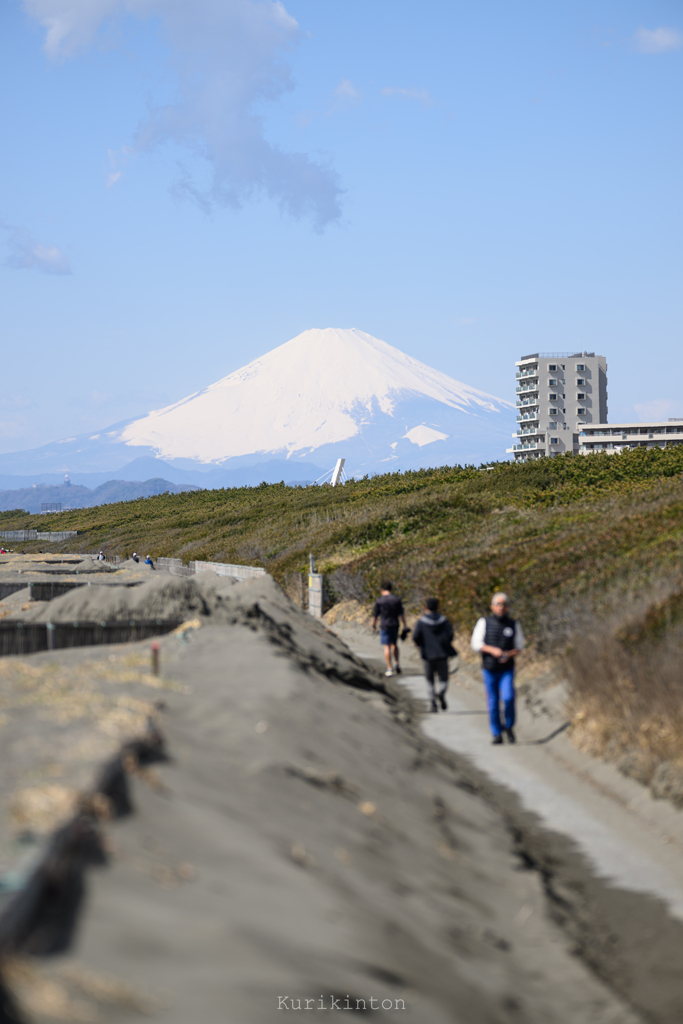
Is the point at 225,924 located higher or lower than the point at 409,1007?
higher

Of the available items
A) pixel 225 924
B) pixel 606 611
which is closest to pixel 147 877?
pixel 225 924

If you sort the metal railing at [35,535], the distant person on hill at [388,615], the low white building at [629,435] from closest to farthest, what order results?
the distant person on hill at [388,615], the metal railing at [35,535], the low white building at [629,435]

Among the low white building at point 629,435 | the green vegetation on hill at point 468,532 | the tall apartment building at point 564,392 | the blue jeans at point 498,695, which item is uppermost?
the tall apartment building at point 564,392

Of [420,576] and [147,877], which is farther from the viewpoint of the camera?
[420,576]

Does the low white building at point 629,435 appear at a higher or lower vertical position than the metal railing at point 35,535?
higher

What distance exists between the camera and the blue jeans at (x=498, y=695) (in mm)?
11703

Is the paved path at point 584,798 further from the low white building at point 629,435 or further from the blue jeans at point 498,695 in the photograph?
the low white building at point 629,435

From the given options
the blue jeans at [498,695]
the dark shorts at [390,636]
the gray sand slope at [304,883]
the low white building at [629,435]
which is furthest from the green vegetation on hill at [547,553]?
the low white building at [629,435]

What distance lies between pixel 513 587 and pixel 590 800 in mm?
8161

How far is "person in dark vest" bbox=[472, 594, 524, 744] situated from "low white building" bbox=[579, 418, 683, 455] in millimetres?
107295

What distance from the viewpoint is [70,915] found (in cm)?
403

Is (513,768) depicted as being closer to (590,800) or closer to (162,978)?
(590,800)

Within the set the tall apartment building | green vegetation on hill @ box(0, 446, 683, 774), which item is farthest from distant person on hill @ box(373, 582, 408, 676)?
the tall apartment building

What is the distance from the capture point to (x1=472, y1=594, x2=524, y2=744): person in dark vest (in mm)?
11625
